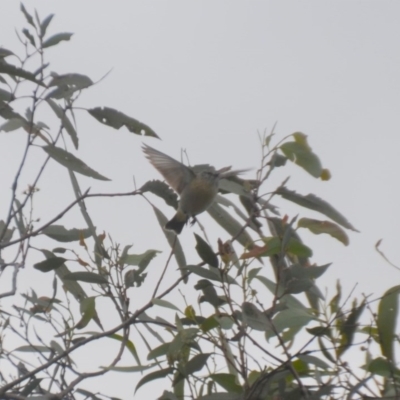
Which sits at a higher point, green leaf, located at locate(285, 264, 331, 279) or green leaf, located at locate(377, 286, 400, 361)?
green leaf, located at locate(285, 264, 331, 279)

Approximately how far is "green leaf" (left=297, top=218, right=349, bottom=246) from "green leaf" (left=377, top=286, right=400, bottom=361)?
0.33 meters

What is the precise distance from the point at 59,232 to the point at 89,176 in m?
0.30

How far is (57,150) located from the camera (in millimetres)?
Answer: 2715

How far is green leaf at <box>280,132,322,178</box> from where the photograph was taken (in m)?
2.58

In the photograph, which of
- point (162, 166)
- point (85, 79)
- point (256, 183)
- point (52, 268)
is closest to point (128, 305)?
point (52, 268)

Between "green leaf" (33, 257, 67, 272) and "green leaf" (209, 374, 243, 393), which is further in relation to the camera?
"green leaf" (33, 257, 67, 272)

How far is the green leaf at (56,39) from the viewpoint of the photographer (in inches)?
108

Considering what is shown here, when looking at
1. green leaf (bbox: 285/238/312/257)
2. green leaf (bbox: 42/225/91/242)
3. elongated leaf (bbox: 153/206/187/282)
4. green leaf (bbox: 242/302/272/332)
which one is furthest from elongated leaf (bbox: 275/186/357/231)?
green leaf (bbox: 42/225/91/242)

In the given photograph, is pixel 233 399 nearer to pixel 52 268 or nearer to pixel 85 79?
pixel 52 268

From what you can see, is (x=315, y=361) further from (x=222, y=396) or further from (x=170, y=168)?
(x=170, y=168)

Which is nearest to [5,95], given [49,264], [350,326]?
[49,264]

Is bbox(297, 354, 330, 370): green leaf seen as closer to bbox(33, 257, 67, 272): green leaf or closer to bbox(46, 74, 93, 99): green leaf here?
bbox(33, 257, 67, 272): green leaf

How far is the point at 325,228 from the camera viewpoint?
240cm

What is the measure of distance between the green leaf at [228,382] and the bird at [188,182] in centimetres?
83
